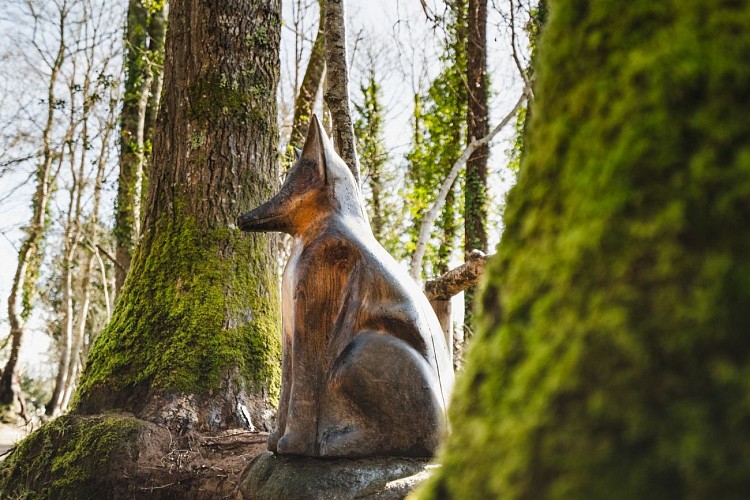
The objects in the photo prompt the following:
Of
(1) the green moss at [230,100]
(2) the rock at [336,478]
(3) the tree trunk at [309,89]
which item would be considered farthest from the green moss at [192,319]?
(3) the tree trunk at [309,89]

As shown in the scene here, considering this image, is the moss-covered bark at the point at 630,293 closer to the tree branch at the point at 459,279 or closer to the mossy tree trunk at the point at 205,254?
the mossy tree trunk at the point at 205,254

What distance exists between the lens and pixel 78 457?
4.00 m

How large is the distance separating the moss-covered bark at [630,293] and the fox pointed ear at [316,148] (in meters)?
2.48

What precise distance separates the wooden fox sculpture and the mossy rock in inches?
46.8

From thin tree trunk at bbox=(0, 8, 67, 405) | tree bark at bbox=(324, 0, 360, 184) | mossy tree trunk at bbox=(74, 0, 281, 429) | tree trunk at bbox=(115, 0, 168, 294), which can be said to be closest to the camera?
mossy tree trunk at bbox=(74, 0, 281, 429)

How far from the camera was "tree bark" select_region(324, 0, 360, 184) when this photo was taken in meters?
5.41

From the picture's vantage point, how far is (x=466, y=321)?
13195 mm

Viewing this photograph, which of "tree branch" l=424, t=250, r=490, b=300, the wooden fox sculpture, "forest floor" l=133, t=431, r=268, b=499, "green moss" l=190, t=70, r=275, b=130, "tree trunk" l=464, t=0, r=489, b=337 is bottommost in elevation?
"forest floor" l=133, t=431, r=268, b=499

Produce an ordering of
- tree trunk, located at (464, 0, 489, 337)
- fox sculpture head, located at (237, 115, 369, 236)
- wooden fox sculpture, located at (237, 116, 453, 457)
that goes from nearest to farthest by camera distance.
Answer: wooden fox sculpture, located at (237, 116, 453, 457), fox sculpture head, located at (237, 115, 369, 236), tree trunk, located at (464, 0, 489, 337)

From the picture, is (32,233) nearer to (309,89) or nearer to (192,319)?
(309,89)

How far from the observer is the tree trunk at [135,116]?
13320 millimetres

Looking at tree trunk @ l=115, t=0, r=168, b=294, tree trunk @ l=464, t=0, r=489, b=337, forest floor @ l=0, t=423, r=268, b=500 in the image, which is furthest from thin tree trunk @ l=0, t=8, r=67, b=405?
forest floor @ l=0, t=423, r=268, b=500

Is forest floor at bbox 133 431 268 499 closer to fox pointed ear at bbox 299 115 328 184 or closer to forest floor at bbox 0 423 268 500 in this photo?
forest floor at bbox 0 423 268 500

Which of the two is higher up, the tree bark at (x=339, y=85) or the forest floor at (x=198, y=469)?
the tree bark at (x=339, y=85)
